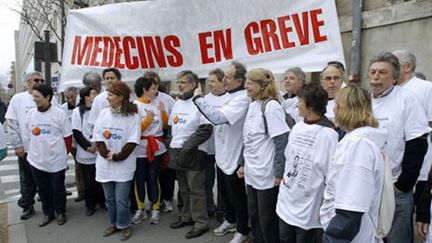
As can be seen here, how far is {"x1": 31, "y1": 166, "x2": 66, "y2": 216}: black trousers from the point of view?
462cm

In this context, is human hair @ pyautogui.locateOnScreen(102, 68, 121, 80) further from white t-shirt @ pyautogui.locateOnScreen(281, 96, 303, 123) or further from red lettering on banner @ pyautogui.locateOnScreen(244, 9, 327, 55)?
white t-shirt @ pyautogui.locateOnScreen(281, 96, 303, 123)

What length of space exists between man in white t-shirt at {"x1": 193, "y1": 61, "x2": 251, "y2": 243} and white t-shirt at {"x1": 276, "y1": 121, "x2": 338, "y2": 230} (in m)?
0.98

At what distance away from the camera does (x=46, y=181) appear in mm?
Result: 4691

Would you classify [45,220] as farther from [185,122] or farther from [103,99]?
[185,122]

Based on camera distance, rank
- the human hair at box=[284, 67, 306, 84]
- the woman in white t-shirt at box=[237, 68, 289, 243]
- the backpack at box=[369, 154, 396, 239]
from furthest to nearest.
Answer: the human hair at box=[284, 67, 306, 84] → the woman in white t-shirt at box=[237, 68, 289, 243] → the backpack at box=[369, 154, 396, 239]

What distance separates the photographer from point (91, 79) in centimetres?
479

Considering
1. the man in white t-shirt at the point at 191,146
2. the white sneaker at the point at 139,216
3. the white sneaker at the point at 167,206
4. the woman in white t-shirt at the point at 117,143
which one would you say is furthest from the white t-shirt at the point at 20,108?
the man in white t-shirt at the point at 191,146

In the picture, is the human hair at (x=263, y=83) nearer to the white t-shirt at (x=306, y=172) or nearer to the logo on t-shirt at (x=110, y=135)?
the white t-shirt at (x=306, y=172)

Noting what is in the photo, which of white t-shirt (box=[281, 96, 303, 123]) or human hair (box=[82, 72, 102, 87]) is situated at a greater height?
human hair (box=[82, 72, 102, 87])

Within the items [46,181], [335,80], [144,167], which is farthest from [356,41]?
[46,181]

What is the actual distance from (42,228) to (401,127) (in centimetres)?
430

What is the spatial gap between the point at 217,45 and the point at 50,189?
2.91 metres

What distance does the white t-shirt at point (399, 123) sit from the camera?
2492 millimetres

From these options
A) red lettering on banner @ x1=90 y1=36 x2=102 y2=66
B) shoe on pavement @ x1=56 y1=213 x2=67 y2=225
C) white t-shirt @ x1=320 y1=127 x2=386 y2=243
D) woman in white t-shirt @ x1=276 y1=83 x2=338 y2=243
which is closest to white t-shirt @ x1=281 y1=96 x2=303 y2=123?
woman in white t-shirt @ x1=276 y1=83 x2=338 y2=243
